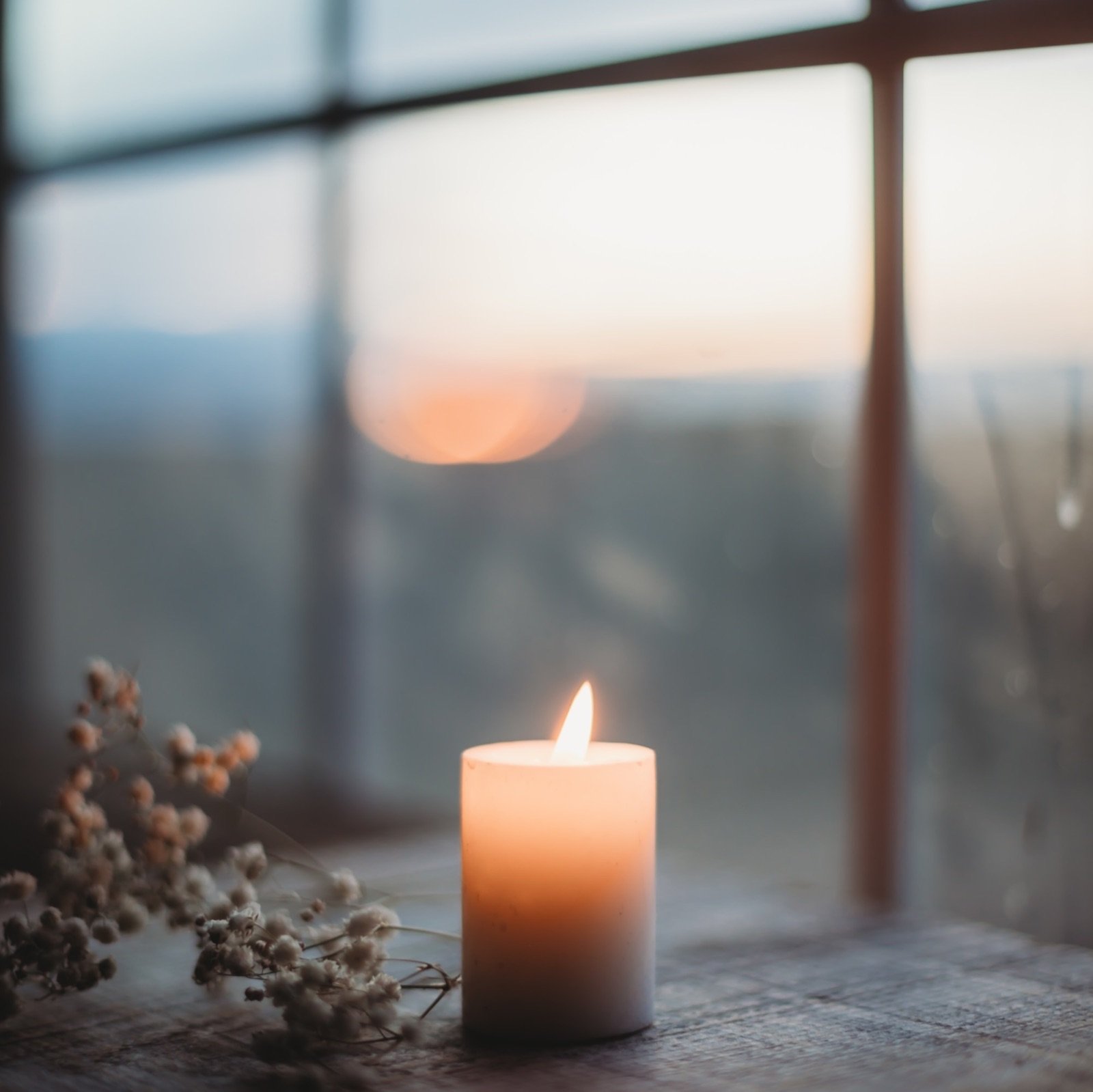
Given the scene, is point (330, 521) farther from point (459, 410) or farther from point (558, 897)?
point (558, 897)

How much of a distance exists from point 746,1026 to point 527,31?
4.56 feet

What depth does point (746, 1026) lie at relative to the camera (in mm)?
844

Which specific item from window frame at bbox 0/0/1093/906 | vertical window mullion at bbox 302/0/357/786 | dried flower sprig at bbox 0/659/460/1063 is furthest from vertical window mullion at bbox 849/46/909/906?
vertical window mullion at bbox 302/0/357/786

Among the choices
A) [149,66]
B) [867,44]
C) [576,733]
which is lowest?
[576,733]

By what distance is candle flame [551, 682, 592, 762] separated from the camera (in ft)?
2.72

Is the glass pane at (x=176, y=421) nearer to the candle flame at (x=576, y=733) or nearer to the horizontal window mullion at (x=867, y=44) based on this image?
the horizontal window mullion at (x=867, y=44)

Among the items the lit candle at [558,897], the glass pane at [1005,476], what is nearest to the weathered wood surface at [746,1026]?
the lit candle at [558,897]

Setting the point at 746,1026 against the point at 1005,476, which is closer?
the point at 746,1026

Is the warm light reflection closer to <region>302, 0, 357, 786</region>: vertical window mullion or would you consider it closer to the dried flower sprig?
<region>302, 0, 357, 786</region>: vertical window mullion

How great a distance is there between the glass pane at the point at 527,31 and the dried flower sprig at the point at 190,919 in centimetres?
88

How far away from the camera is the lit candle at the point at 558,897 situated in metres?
0.79

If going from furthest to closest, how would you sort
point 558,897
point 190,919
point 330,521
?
1. point 330,521
2. point 190,919
3. point 558,897

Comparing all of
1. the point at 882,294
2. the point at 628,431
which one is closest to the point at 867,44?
the point at 882,294

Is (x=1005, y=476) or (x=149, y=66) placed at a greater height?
(x=149, y=66)
